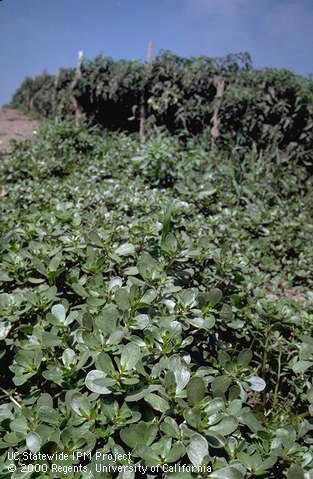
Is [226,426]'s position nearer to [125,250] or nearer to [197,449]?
[197,449]

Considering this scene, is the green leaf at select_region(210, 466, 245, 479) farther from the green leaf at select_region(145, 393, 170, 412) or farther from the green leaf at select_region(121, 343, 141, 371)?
the green leaf at select_region(121, 343, 141, 371)

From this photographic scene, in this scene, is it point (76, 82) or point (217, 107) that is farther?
point (76, 82)

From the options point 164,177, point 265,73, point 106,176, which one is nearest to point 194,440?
point 164,177

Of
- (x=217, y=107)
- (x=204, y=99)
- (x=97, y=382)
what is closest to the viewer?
(x=97, y=382)

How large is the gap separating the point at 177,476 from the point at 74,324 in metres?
0.63

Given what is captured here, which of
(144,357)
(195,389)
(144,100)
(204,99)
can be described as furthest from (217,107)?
(195,389)

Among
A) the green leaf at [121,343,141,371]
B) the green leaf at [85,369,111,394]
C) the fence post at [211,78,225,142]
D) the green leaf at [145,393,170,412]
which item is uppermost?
the fence post at [211,78,225,142]

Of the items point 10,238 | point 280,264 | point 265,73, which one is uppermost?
point 265,73

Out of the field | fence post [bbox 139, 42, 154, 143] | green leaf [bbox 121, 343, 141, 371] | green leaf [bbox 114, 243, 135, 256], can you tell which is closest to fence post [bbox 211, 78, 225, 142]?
fence post [bbox 139, 42, 154, 143]

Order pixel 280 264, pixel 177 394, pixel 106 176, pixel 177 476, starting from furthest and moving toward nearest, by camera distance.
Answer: pixel 106 176 → pixel 280 264 → pixel 177 394 → pixel 177 476

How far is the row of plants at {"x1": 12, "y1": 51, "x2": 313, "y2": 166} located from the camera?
6430 millimetres

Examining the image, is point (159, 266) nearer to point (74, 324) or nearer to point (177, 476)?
Answer: point (74, 324)

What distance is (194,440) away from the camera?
92 centimetres

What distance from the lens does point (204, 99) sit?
24.6 ft
